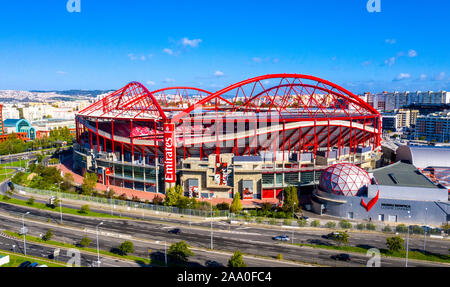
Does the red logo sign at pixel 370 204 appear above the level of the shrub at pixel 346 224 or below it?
above

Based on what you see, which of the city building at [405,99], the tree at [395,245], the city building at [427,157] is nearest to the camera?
the tree at [395,245]

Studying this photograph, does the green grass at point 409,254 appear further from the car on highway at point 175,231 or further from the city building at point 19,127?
the city building at point 19,127

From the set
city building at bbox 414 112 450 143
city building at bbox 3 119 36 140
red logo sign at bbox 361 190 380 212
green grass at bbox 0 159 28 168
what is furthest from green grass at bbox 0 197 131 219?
city building at bbox 414 112 450 143

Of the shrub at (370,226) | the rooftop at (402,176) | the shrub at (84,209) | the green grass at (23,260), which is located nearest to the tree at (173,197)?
the shrub at (84,209)

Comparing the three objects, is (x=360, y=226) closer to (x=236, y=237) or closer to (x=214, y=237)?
(x=236, y=237)

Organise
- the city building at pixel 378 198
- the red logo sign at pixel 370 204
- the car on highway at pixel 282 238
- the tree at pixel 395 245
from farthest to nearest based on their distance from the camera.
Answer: the red logo sign at pixel 370 204 → the city building at pixel 378 198 → the car on highway at pixel 282 238 → the tree at pixel 395 245

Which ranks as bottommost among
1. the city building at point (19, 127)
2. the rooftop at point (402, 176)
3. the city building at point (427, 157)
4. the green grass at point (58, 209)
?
the green grass at point (58, 209)

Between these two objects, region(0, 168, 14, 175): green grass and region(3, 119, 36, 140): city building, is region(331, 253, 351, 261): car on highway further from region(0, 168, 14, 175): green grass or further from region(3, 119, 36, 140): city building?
region(3, 119, 36, 140): city building
